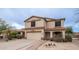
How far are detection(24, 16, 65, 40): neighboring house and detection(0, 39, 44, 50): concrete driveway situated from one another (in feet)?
0.22

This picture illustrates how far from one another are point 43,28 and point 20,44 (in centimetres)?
34

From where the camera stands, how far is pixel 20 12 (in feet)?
8.54

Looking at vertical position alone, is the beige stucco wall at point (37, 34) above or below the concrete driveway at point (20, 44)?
above

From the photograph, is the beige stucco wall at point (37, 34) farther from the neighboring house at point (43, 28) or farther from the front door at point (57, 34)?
the front door at point (57, 34)

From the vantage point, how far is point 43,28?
2635 mm

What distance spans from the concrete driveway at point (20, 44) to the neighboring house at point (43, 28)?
0.22 feet

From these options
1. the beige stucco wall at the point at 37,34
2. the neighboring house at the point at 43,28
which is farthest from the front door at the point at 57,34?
the beige stucco wall at the point at 37,34

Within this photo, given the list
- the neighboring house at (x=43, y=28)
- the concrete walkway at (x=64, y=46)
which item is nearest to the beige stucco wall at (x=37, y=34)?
the neighboring house at (x=43, y=28)

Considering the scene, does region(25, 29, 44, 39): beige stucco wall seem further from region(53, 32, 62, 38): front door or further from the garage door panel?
region(53, 32, 62, 38): front door

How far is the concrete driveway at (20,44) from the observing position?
2.59 m

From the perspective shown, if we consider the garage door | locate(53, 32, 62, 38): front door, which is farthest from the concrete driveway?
locate(53, 32, 62, 38): front door

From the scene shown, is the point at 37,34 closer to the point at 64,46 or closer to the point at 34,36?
the point at 34,36

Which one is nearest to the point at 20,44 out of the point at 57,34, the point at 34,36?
the point at 34,36

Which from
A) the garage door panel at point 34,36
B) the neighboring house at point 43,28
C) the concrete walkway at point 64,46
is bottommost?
the concrete walkway at point 64,46
